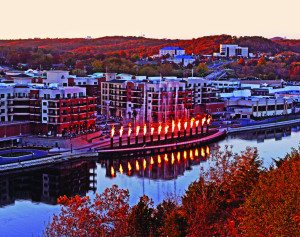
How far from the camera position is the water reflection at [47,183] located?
1033cm

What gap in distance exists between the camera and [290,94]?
81.5 feet

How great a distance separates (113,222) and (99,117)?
1357 centimetres

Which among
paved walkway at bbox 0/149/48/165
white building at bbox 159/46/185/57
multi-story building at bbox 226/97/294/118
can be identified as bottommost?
paved walkway at bbox 0/149/48/165

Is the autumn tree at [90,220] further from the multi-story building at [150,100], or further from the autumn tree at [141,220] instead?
the multi-story building at [150,100]

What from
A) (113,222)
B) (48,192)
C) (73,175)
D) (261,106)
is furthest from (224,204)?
(261,106)

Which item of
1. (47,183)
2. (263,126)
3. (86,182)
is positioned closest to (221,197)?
(86,182)

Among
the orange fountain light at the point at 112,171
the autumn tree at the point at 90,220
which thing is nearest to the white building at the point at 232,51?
the orange fountain light at the point at 112,171

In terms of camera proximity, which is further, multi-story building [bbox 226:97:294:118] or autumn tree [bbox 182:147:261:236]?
multi-story building [bbox 226:97:294:118]

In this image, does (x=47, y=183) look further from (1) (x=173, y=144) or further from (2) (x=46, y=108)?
(1) (x=173, y=144)

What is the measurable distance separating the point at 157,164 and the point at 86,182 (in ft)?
7.45

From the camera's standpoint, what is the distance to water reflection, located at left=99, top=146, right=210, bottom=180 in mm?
12106

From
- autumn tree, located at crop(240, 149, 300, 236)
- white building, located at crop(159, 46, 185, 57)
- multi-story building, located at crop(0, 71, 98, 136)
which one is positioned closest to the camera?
autumn tree, located at crop(240, 149, 300, 236)

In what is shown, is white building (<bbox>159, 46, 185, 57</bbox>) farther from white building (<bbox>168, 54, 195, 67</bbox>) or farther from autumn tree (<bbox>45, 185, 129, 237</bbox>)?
autumn tree (<bbox>45, 185, 129, 237</bbox>)

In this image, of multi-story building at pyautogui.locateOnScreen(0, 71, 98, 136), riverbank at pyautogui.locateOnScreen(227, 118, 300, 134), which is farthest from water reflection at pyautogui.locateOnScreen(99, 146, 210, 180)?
riverbank at pyautogui.locateOnScreen(227, 118, 300, 134)
